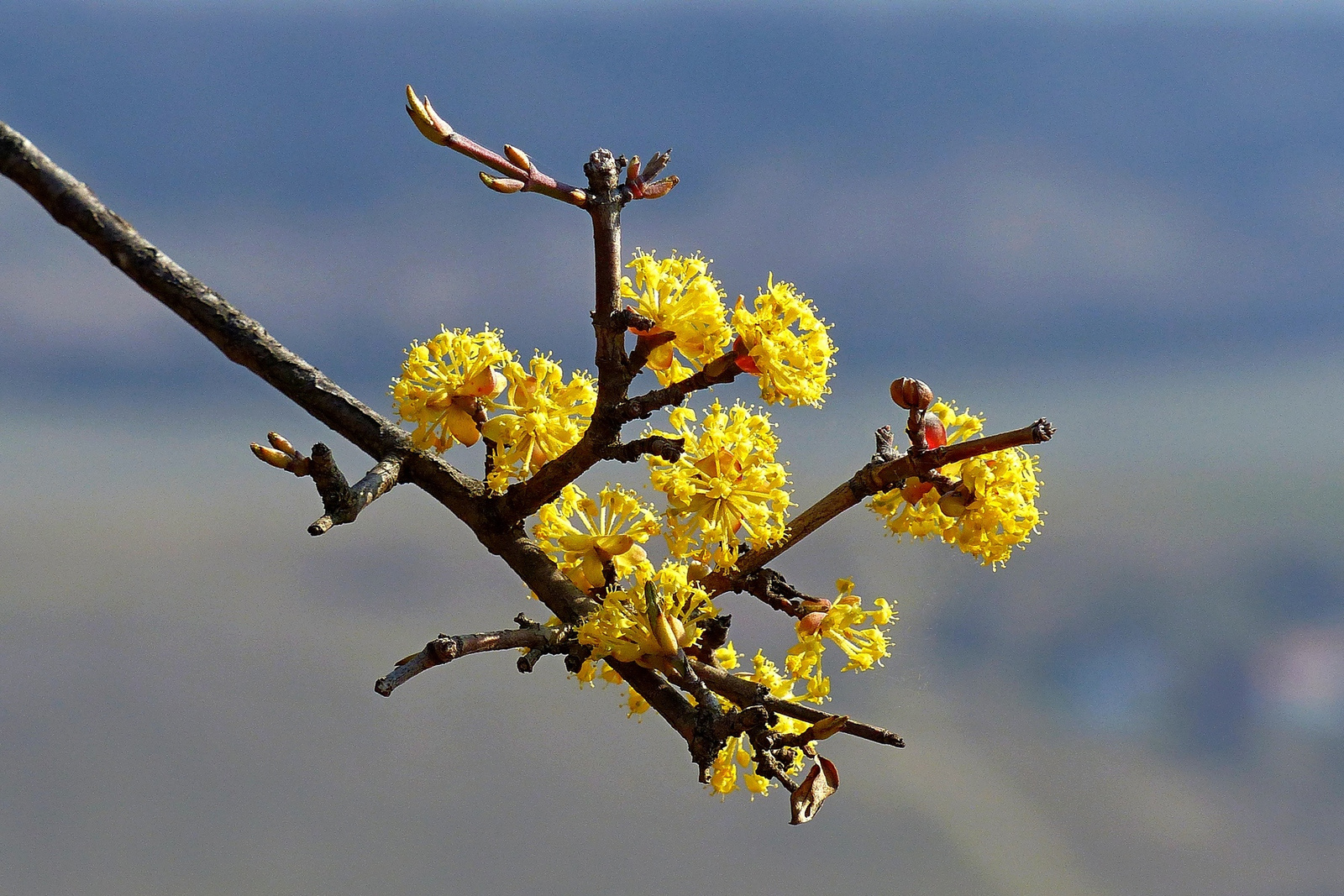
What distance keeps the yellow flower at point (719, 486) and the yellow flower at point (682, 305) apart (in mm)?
175

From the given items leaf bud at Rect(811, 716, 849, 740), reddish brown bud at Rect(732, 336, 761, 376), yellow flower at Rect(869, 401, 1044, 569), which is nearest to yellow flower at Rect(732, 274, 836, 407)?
reddish brown bud at Rect(732, 336, 761, 376)

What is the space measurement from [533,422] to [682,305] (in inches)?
22.0

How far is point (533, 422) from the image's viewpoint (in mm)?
2969

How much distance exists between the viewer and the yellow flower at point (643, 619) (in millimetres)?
2637

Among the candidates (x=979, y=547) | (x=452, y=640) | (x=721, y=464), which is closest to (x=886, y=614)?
(x=979, y=547)

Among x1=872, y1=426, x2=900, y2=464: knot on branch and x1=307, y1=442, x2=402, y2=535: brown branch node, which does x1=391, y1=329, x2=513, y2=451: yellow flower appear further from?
x1=872, y1=426, x2=900, y2=464: knot on branch

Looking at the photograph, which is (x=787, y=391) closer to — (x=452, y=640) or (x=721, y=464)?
(x=721, y=464)

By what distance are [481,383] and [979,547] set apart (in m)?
1.46

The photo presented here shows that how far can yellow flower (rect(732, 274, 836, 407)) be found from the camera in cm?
266

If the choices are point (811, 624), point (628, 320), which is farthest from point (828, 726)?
point (628, 320)

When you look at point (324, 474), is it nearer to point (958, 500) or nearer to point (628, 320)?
point (628, 320)

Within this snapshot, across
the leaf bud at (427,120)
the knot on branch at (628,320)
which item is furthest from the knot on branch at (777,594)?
the leaf bud at (427,120)

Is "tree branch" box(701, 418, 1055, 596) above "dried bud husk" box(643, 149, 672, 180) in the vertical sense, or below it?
below

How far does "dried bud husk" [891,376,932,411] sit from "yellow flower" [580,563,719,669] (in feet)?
2.35
